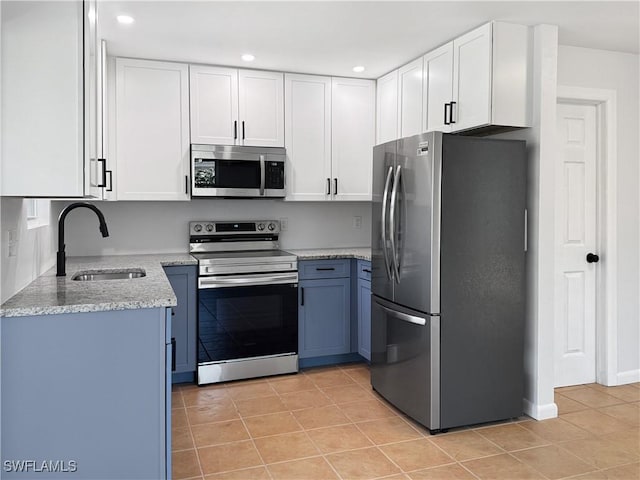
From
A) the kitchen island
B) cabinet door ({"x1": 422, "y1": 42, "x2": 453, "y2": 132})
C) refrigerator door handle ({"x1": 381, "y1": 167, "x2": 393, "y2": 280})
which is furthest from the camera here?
cabinet door ({"x1": 422, "y1": 42, "x2": 453, "y2": 132})

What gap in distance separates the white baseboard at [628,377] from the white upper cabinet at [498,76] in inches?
79.5

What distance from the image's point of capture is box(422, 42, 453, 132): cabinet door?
3.44 meters

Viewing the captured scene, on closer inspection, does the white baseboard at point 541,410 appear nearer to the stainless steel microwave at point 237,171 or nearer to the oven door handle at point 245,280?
the oven door handle at point 245,280

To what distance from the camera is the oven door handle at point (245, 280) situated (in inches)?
148

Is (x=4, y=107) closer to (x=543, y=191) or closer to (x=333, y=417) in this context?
(x=333, y=417)

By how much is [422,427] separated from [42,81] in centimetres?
257

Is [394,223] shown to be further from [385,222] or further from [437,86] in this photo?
[437,86]

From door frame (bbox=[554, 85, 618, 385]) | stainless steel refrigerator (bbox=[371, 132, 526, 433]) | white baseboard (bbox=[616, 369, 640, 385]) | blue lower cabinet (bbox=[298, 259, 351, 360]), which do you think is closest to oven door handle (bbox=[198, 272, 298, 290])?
blue lower cabinet (bbox=[298, 259, 351, 360])

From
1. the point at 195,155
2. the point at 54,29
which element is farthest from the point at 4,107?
the point at 195,155

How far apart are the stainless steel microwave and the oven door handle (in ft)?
2.15

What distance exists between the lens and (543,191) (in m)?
3.12

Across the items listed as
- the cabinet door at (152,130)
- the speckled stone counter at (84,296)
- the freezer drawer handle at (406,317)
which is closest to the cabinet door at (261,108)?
the cabinet door at (152,130)

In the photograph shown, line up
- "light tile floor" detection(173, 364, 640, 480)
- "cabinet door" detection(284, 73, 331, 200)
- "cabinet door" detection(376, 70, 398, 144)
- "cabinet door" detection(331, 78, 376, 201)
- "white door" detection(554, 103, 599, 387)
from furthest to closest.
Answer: "cabinet door" detection(331, 78, 376, 201) < "cabinet door" detection(284, 73, 331, 200) < "cabinet door" detection(376, 70, 398, 144) < "white door" detection(554, 103, 599, 387) < "light tile floor" detection(173, 364, 640, 480)

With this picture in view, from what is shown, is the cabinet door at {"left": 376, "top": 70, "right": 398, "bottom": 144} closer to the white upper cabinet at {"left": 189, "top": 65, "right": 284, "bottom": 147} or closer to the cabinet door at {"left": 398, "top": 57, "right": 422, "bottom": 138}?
the cabinet door at {"left": 398, "top": 57, "right": 422, "bottom": 138}
